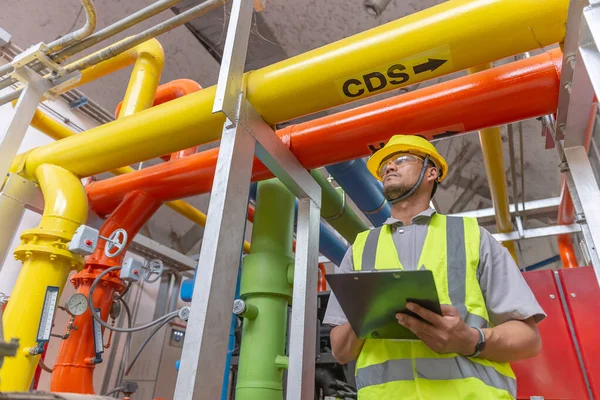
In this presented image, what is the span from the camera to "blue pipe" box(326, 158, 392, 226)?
1.96m

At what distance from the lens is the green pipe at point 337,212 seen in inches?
84.7

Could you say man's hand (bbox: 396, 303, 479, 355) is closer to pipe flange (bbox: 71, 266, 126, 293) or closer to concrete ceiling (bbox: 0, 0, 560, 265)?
pipe flange (bbox: 71, 266, 126, 293)

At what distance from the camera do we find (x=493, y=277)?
0.99m

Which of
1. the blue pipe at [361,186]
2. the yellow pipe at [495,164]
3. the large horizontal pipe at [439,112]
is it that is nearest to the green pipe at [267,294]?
the large horizontal pipe at [439,112]

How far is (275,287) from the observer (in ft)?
5.00

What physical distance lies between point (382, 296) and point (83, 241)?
3.69 feet

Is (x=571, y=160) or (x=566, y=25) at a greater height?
(x=566, y=25)

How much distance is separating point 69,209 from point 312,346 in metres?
1.03

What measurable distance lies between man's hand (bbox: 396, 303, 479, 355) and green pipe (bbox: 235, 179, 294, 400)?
26.8 inches

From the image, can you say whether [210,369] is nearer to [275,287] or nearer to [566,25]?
[275,287]

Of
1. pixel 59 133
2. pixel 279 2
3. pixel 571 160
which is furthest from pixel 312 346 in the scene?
pixel 279 2

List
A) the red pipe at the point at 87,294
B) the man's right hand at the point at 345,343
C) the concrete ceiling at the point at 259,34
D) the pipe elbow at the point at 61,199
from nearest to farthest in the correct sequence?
the man's right hand at the point at 345,343 → the pipe elbow at the point at 61,199 → the red pipe at the point at 87,294 → the concrete ceiling at the point at 259,34

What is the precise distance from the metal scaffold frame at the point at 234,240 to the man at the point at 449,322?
0.17 metres

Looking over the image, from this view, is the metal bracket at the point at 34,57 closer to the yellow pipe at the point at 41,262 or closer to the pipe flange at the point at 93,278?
the yellow pipe at the point at 41,262
